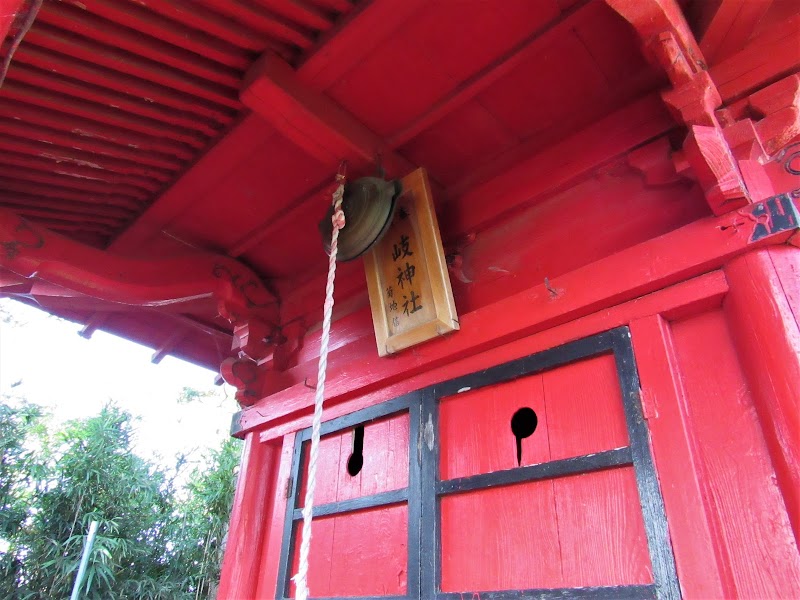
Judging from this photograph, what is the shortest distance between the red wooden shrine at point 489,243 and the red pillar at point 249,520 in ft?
0.04

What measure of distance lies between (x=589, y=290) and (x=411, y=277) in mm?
687

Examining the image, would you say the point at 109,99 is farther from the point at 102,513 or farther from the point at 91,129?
the point at 102,513

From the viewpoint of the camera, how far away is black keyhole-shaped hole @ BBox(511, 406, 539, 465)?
5.82ft

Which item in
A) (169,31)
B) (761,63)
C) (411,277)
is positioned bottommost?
(411,277)

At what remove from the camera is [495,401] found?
1.87m

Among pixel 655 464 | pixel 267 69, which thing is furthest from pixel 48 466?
pixel 655 464

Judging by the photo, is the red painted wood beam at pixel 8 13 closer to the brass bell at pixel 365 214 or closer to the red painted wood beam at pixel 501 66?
the brass bell at pixel 365 214

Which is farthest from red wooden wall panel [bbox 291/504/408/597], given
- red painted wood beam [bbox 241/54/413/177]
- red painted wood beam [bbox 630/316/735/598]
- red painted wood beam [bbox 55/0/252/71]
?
red painted wood beam [bbox 55/0/252/71]

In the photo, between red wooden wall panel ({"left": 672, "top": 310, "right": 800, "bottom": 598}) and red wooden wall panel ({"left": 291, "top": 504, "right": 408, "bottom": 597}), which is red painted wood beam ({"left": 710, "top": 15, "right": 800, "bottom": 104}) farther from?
red wooden wall panel ({"left": 291, "top": 504, "right": 408, "bottom": 597})

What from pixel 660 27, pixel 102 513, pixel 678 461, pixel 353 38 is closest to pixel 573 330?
pixel 678 461

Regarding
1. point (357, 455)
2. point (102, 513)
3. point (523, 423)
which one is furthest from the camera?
point (102, 513)

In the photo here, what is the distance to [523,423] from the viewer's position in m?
1.81

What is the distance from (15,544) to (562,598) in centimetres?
891

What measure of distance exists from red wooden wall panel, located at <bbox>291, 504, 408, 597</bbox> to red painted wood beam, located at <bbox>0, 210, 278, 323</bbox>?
122cm
